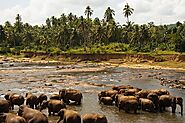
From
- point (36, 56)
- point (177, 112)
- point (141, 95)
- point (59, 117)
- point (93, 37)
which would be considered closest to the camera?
point (59, 117)

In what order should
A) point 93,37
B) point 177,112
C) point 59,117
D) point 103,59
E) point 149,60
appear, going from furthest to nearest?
1. point 93,37
2. point 103,59
3. point 149,60
4. point 177,112
5. point 59,117

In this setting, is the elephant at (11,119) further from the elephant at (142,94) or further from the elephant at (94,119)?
the elephant at (142,94)

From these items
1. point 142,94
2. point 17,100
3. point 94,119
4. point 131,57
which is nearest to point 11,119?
point 94,119

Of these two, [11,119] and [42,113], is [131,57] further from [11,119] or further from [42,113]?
[11,119]

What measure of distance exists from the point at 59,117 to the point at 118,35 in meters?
105

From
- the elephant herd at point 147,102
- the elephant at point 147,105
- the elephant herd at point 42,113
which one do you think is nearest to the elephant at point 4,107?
the elephant herd at point 42,113

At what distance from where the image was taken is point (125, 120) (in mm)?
25422

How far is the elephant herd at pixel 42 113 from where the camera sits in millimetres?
20094

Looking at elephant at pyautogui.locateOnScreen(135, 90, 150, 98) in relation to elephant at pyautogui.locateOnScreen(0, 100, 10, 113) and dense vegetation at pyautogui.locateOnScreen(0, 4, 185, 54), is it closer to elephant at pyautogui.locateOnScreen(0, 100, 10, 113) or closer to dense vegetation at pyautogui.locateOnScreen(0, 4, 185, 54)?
elephant at pyautogui.locateOnScreen(0, 100, 10, 113)

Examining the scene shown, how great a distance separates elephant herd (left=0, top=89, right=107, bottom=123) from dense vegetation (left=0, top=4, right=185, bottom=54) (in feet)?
215

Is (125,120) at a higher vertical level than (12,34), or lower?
lower

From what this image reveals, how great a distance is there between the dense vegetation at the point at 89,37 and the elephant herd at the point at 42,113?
2583 inches

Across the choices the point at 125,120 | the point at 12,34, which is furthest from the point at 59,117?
the point at 12,34

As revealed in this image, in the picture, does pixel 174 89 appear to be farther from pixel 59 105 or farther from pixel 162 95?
pixel 59 105
